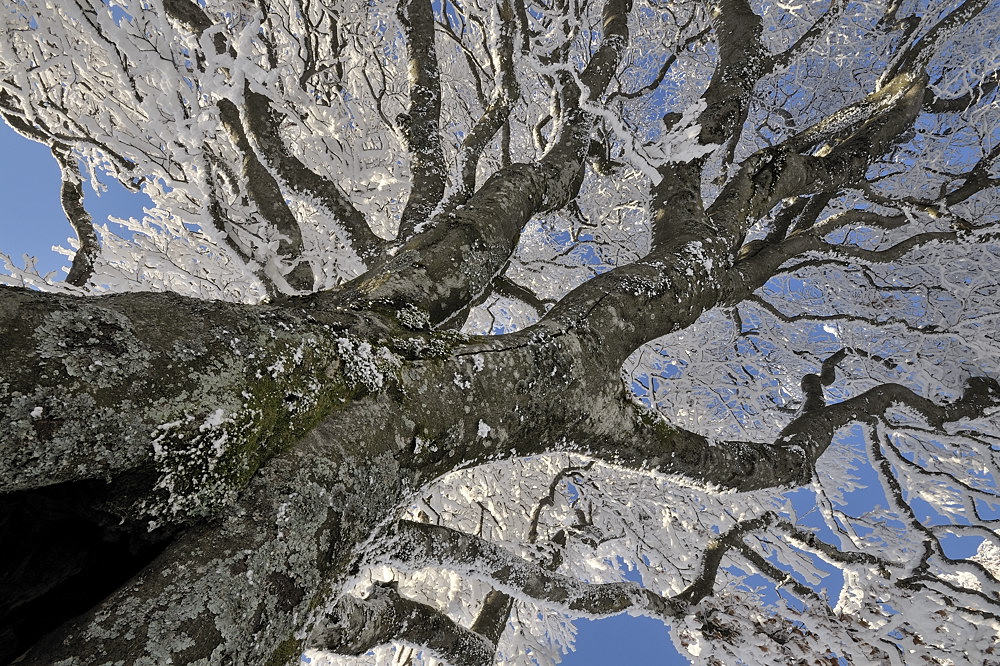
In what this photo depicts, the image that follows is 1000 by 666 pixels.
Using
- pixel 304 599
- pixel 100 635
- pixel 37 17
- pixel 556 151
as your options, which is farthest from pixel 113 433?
pixel 37 17

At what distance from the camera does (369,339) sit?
1.35m

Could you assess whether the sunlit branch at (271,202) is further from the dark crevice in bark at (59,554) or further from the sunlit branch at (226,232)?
the dark crevice in bark at (59,554)

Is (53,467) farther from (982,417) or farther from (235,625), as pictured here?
(982,417)

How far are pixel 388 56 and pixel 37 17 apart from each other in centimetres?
405

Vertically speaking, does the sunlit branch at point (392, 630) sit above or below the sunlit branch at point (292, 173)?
below

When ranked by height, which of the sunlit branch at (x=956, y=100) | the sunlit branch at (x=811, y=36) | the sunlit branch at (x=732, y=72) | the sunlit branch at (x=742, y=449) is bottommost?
the sunlit branch at (x=742, y=449)

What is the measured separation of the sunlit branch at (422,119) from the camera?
285 cm

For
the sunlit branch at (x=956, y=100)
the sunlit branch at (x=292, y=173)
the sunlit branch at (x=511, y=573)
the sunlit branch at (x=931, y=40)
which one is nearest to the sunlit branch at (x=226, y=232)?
the sunlit branch at (x=292, y=173)

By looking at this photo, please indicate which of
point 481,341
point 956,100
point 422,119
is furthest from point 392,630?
point 956,100

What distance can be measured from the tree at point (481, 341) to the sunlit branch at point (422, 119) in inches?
0.9

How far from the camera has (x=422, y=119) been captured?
3062 mm

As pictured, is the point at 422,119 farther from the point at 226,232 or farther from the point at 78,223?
the point at 78,223

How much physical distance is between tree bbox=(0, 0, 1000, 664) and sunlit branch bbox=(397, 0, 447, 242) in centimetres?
2

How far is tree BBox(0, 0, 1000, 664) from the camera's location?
93cm
